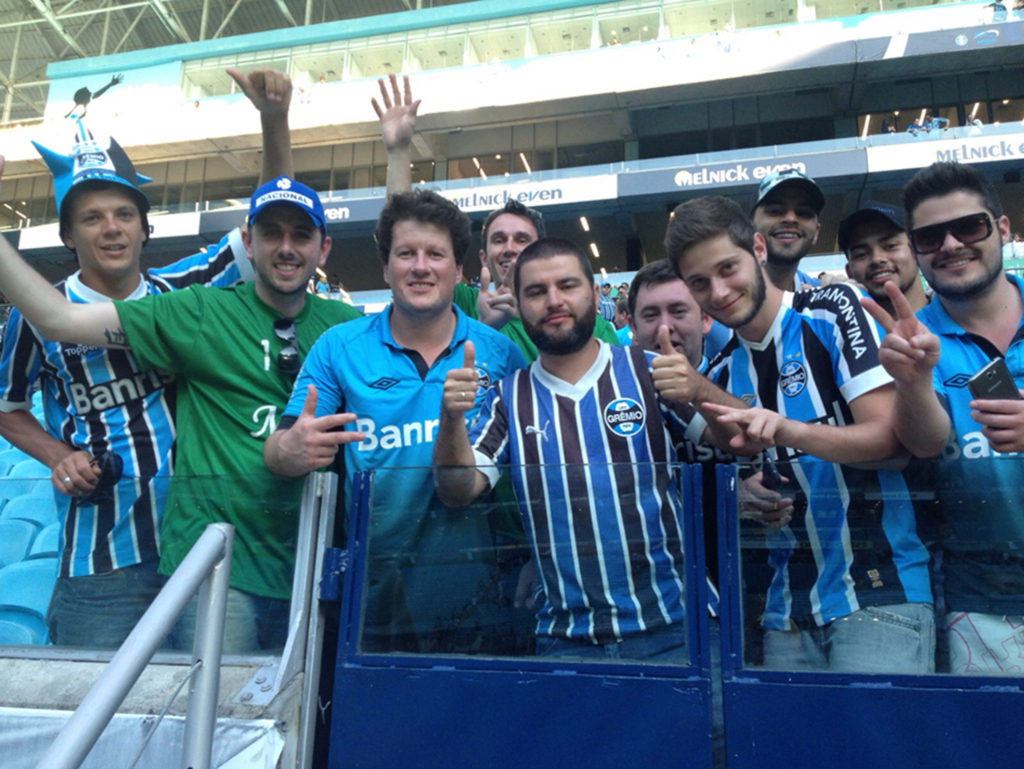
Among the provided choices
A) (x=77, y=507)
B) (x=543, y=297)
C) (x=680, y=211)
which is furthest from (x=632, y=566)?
(x=77, y=507)

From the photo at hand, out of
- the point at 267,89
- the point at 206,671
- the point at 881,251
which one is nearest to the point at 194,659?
the point at 206,671

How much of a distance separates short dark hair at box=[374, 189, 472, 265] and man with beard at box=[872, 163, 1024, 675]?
1.25 metres

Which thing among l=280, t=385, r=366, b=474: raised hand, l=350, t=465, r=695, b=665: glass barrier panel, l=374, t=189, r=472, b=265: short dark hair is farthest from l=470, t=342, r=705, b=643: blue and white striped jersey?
l=374, t=189, r=472, b=265: short dark hair

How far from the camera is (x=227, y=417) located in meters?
2.03

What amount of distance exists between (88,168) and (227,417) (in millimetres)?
1023

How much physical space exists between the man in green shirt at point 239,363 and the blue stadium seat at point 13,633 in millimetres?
407

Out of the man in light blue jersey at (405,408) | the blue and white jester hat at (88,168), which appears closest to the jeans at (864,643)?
the man in light blue jersey at (405,408)

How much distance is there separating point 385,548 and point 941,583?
1.21 m

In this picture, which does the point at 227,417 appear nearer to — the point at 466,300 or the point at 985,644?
the point at 466,300

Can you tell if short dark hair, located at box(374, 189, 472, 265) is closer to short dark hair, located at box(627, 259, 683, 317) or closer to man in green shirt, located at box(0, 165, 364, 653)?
man in green shirt, located at box(0, 165, 364, 653)

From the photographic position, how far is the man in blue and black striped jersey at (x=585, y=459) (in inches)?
61.4

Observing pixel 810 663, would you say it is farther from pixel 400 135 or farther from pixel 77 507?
pixel 400 135

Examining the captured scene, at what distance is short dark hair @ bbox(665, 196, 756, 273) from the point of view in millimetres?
1944

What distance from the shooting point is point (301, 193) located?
2266 mm
